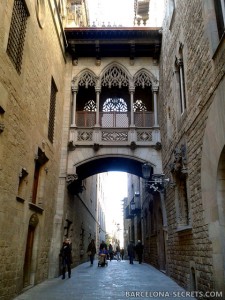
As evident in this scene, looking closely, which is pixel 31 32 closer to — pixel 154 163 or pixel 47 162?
pixel 47 162

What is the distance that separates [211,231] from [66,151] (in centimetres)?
723

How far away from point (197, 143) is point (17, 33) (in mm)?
4963

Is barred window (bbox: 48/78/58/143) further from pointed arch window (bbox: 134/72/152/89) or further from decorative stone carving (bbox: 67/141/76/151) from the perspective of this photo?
pointed arch window (bbox: 134/72/152/89)

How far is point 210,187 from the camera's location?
18.6 ft

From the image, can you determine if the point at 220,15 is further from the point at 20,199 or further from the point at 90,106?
the point at 90,106

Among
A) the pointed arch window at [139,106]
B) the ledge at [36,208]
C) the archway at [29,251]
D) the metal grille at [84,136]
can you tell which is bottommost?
the archway at [29,251]

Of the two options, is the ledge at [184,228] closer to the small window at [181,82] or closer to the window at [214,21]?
the small window at [181,82]

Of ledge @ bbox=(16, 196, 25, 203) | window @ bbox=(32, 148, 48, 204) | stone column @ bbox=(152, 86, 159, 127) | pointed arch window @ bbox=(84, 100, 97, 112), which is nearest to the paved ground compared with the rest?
ledge @ bbox=(16, 196, 25, 203)

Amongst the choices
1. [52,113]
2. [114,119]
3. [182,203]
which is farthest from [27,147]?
[114,119]

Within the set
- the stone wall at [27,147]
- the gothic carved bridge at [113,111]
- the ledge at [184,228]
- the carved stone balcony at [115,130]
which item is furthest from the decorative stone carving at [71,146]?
the ledge at [184,228]

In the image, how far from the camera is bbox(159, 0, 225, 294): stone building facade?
17.5 ft

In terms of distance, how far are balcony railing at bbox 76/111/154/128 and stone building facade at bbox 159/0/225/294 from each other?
236 centimetres

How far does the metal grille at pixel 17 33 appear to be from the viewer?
6.49 meters

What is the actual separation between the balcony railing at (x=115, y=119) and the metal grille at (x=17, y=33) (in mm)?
5450
